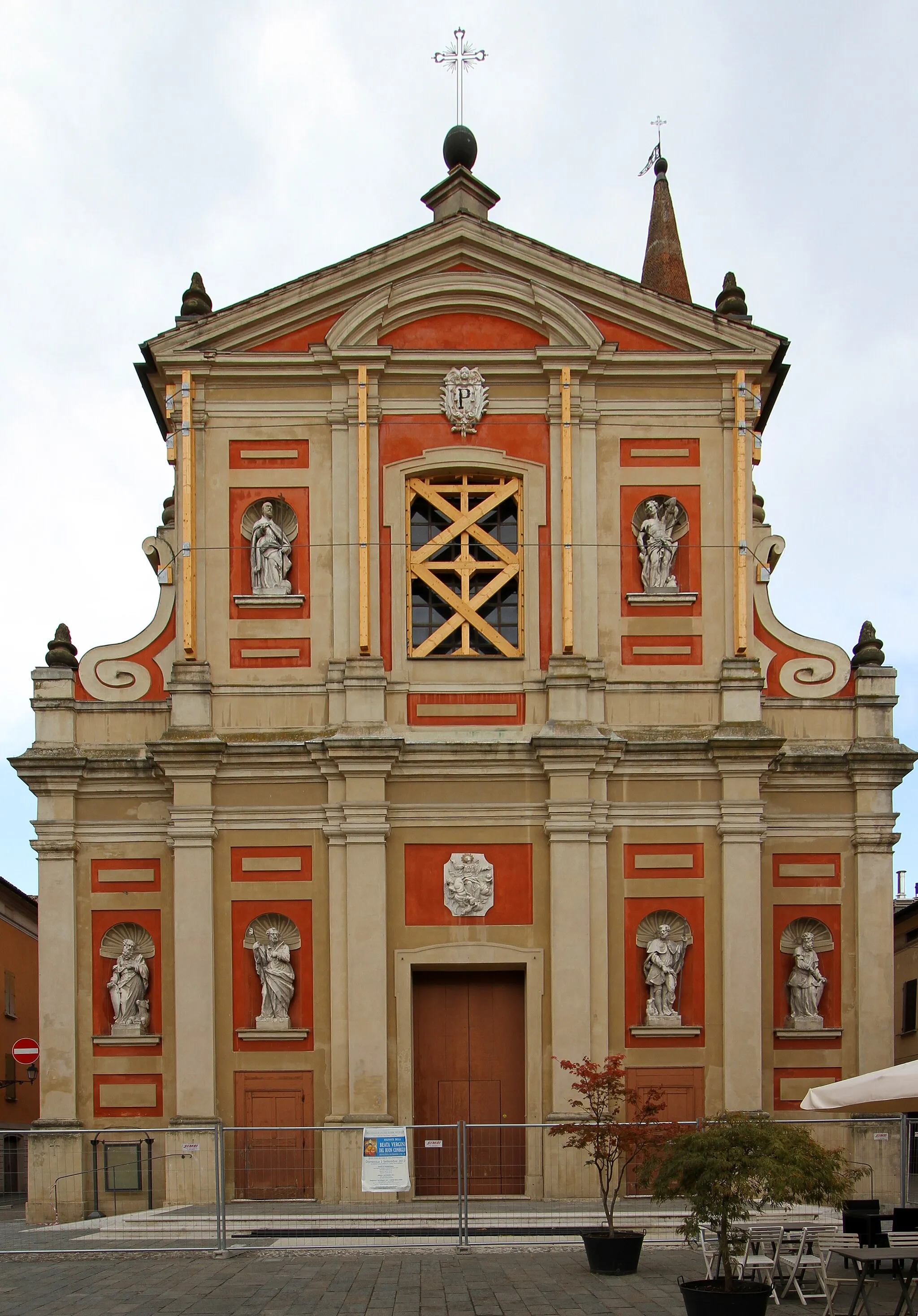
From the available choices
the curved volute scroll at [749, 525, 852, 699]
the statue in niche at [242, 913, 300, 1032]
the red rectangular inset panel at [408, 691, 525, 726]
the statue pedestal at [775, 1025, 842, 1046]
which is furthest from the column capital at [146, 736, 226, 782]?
the statue pedestal at [775, 1025, 842, 1046]

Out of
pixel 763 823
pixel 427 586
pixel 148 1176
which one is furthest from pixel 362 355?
pixel 148 1176

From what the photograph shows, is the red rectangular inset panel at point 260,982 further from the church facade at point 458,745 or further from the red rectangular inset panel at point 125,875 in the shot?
the red rectangular inset panel at point 125,875

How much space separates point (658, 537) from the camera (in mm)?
21875

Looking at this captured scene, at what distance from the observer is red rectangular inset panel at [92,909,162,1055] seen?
2097 cm

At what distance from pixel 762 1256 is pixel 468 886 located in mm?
7326

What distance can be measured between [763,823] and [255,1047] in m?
7.23

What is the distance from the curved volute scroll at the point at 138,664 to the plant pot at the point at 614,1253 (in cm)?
973

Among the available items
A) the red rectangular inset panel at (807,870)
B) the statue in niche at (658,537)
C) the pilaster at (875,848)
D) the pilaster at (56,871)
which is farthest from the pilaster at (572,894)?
the pilaster at (56,871)

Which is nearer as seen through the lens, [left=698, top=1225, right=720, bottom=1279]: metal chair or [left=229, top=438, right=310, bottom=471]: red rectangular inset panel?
[left=698, top=1225, right=720, bottom=1279]: metal chair

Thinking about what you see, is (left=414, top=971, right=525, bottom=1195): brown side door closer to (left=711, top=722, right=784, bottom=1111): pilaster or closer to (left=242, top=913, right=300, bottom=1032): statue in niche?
(left=242, top=913, right=300, bottom=1032): statue in niche

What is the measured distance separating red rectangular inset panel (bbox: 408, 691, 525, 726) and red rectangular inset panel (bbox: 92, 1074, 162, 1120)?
5.74 m

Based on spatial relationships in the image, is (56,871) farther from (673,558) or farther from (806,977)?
(806,977)

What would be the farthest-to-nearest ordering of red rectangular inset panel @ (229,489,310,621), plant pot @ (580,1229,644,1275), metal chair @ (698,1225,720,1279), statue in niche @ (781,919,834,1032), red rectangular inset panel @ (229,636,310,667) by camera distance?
red rectangular inset panel @ (229,489,310,621) → red rectangular inset panel @ (229,636,310,667) → statue in niche @ (781,919,834,1032) → plant pot @ (580,1229,644,1275) → metal chair @ (698,1225,720,1279)

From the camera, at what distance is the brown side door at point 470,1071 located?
68.0 feet
